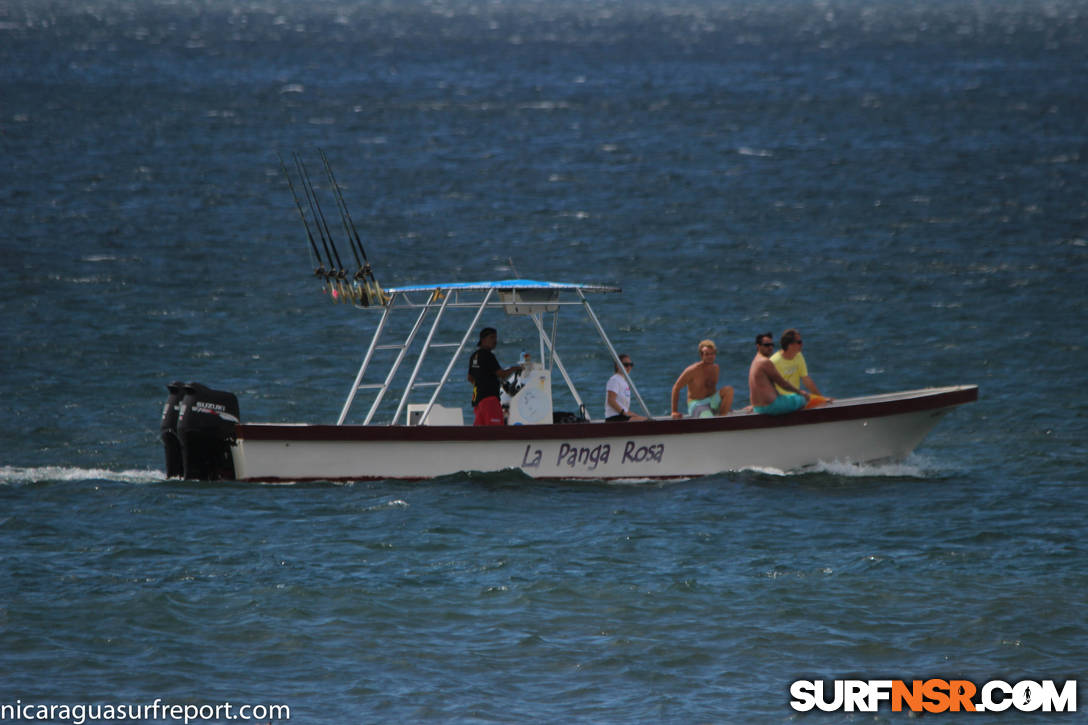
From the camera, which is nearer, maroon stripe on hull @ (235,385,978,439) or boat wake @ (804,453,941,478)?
maroon stripe on hull @ (235,385,978,439)

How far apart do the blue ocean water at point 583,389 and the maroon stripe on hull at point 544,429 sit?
2.01 ft

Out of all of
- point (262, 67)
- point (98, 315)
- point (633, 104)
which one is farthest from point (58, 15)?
point (98, 315)

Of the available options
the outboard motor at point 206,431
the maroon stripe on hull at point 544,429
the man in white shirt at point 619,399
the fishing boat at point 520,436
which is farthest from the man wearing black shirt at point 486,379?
the outboard motor at point 206,431

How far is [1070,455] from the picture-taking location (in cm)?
2038

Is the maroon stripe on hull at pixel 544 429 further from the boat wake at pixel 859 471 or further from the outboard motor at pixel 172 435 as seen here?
the outboard motor at pixel 172 435

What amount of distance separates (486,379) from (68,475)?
5089mm

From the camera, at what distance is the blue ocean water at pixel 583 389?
13.1m

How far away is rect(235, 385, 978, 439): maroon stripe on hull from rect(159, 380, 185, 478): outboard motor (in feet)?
2.42

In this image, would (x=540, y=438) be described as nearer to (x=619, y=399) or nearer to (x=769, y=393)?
(x=619, y=399)

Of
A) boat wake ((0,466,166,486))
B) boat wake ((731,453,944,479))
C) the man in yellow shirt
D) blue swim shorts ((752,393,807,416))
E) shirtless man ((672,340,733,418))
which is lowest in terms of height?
boat wake ((0,466,166,486))

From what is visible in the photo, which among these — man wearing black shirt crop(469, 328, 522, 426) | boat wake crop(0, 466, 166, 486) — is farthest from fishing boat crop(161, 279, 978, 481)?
boat wake crop(0, 466, 166, 486)

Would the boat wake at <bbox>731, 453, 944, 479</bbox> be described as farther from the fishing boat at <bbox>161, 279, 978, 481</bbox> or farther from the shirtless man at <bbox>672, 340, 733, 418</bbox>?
the shirtless man at <bbox>672, 340, 733, 418</bbox>

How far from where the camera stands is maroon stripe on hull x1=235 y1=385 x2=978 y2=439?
17.7 meters

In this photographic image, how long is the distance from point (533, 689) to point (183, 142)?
52066 millimetres
